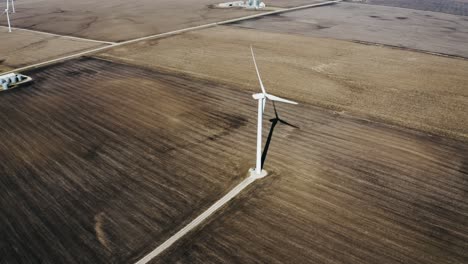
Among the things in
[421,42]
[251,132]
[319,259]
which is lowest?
[319,259]

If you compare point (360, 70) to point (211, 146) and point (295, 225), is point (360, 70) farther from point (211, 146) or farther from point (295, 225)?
point (295, 225)

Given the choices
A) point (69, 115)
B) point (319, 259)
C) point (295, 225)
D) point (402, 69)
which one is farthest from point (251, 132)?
point (402, 69)

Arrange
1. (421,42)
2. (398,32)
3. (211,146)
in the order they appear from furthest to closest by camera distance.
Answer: (398,32) < (421,42) < (211,146)

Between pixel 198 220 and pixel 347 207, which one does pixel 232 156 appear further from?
pixel 347 207

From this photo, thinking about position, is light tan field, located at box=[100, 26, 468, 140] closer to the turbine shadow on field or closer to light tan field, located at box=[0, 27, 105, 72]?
the turbine shadow on field

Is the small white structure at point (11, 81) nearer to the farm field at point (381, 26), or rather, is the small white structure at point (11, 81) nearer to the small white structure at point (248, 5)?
the farm field at point (381, 26)

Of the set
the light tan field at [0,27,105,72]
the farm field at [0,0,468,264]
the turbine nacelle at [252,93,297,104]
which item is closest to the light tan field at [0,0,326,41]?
the light tan field at [0,27,105,72]
